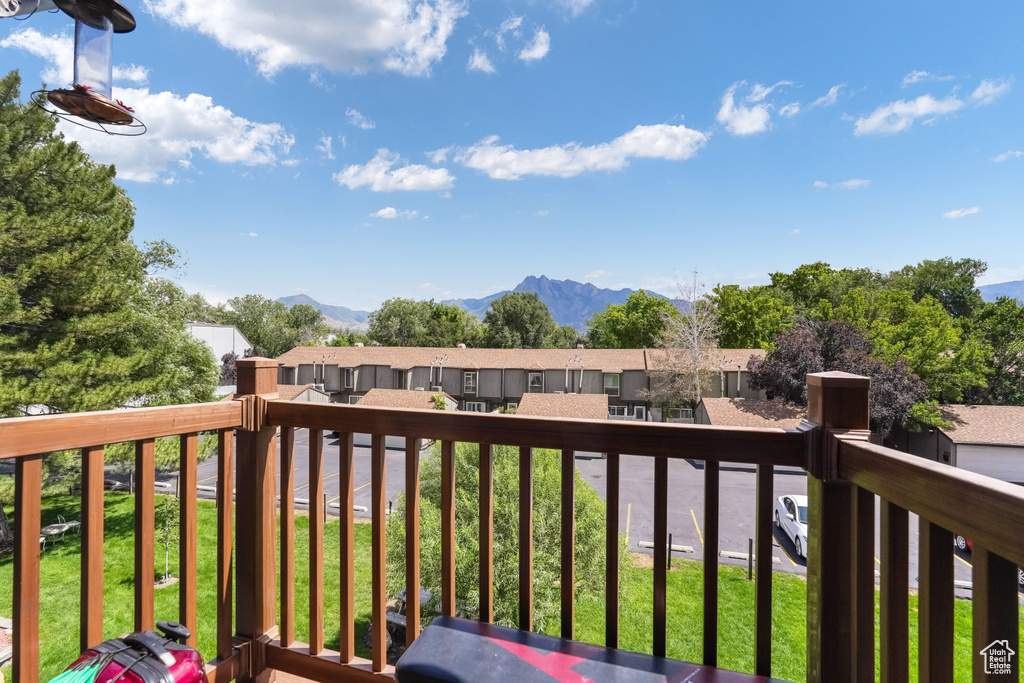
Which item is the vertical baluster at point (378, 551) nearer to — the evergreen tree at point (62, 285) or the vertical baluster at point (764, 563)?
the vertical baluster at point (764, 563)

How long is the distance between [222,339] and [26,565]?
3208 cm

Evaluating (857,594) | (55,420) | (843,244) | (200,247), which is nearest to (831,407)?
(857,594)

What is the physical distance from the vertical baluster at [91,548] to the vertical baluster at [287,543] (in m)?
0.45

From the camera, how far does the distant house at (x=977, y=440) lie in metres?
12.2

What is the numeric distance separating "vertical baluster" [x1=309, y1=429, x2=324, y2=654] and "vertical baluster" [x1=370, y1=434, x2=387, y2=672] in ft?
0.54

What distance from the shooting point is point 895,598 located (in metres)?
0.89

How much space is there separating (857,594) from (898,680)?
171 millimetres

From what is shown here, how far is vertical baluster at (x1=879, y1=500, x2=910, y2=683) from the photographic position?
87cm

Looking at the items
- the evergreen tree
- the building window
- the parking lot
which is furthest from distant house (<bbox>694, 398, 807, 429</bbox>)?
the evergreen tree

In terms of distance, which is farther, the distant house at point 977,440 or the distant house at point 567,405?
the distant house at point 567,405

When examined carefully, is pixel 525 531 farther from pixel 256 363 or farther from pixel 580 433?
pixel 256 363

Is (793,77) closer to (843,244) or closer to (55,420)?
(843,244)

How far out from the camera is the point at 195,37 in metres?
11.0

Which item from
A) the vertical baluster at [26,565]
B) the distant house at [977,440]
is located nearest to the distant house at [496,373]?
the distant house at [977,440]
